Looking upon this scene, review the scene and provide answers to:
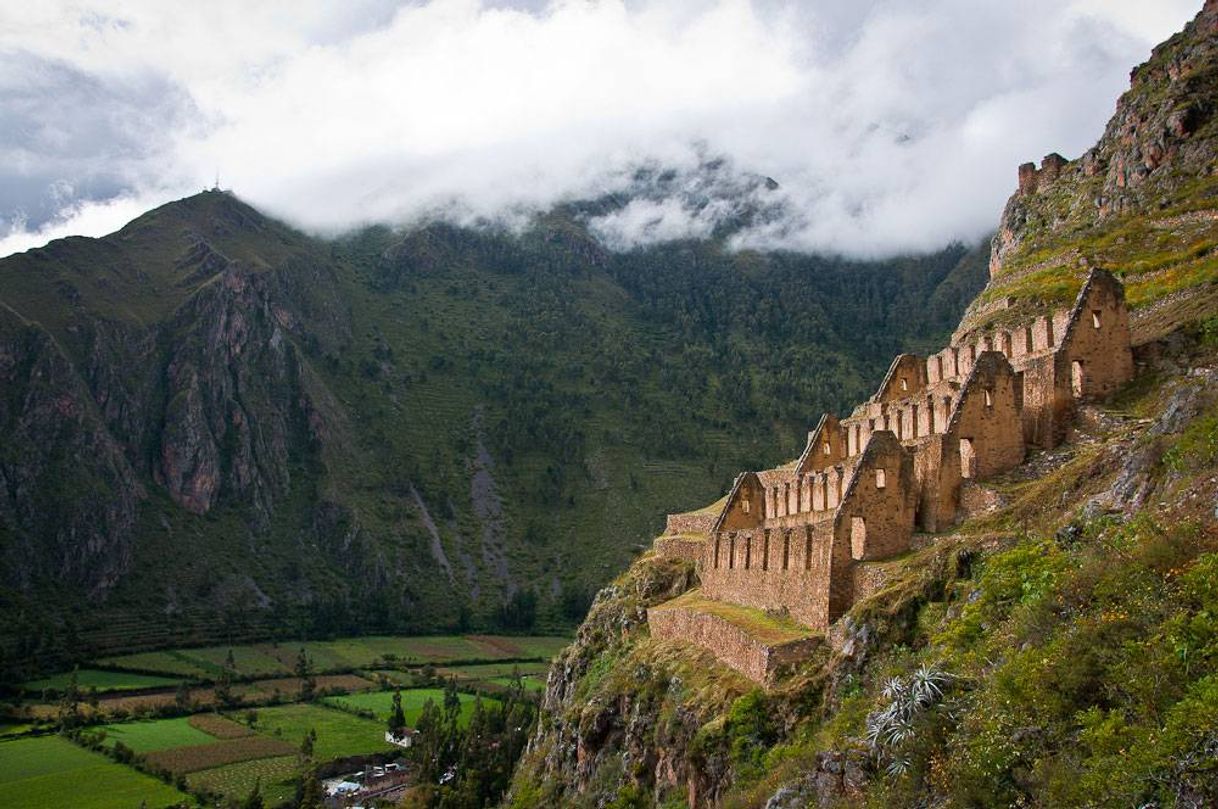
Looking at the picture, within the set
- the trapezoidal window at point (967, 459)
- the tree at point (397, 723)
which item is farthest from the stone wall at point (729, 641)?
the tree at point (397, 723)

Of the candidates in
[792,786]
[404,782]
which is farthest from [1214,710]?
[404,782]

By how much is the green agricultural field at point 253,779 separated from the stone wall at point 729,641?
52077 mm

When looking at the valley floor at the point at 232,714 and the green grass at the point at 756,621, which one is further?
the valley floor at the point at 232,714

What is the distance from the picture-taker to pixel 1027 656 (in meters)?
20.0

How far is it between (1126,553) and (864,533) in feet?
42.9

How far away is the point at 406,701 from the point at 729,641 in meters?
90.2

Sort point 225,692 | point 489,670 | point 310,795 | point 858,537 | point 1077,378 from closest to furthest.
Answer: point 858,537 < point 1077,378 < point 310,795 < point 225,692 < point 489,670

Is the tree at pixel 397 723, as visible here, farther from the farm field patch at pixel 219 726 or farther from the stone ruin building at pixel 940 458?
the stone ruin building at pixel 940 458

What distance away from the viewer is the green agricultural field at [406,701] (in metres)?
113

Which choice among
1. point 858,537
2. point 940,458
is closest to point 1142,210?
point 940,458

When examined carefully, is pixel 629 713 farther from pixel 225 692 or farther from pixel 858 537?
pixel 225 692

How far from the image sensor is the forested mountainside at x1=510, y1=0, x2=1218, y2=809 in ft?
55.6

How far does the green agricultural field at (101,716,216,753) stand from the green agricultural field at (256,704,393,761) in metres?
6.90

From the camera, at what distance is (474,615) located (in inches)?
6816
